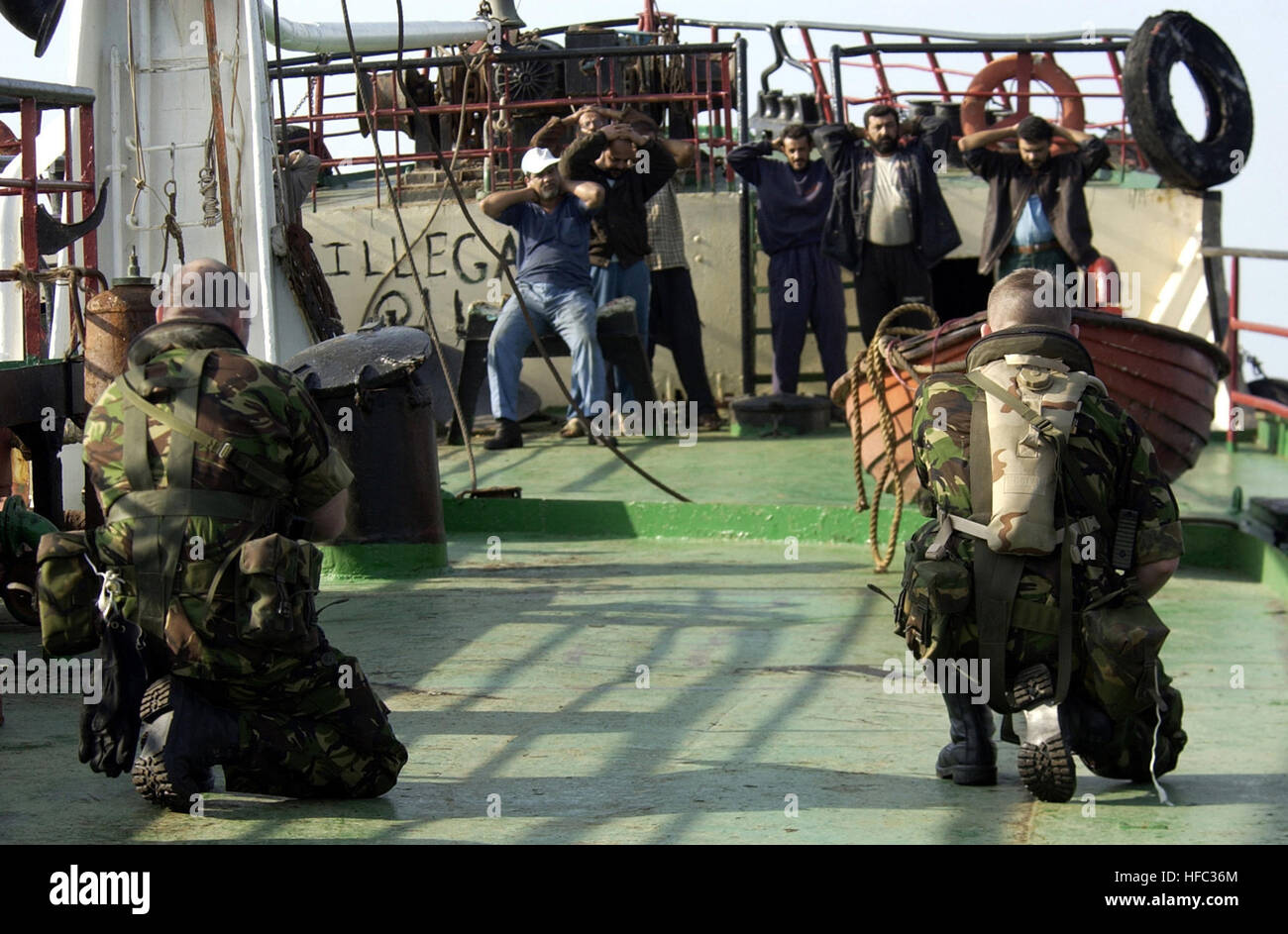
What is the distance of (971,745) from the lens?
188 inches

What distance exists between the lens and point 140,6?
34.3ft

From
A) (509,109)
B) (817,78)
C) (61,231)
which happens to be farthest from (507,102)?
(61,231)

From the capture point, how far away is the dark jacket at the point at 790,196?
1279 cm

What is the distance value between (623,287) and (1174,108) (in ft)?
14.5

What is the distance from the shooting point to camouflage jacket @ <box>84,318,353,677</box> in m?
4.49
